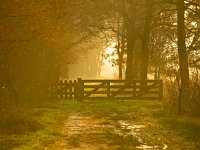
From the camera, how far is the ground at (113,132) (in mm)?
10883


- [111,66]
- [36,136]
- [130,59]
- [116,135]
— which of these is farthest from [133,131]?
[111,66]

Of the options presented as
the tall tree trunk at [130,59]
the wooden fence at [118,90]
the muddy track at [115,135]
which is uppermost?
the tall tree trunk at [130,59]

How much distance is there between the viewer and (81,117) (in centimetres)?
1753

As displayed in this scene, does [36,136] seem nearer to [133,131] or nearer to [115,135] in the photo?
[115,135]

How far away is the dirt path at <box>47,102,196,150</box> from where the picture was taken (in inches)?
424

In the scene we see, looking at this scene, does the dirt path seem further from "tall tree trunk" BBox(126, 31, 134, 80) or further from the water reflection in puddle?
"tall tree trunk" BBox(126, 31, 134, 80)

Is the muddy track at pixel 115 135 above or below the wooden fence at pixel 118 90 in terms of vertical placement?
below

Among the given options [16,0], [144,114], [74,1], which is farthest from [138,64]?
[16,0]

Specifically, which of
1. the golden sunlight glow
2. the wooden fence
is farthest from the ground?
the golden sunlight glow

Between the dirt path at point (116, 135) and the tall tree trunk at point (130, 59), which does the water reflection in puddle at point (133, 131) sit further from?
the tall tree trunk at point (130, 59)

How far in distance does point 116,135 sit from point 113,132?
0.62 metres

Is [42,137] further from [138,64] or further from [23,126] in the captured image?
[138,64]

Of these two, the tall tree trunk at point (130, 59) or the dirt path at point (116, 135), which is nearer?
the dirt path at point (116, 135)

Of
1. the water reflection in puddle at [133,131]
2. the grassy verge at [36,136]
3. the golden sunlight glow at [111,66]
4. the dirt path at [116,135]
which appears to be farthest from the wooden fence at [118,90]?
the golden sunlight glow at [111,66]
